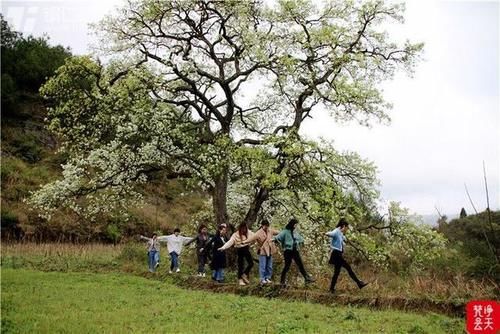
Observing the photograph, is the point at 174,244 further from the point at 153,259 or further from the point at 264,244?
the point at 264,244

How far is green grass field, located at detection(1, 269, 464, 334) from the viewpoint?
11523mm

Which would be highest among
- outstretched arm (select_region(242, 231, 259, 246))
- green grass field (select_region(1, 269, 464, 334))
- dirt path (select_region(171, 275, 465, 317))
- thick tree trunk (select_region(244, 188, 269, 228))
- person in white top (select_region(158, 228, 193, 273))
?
thick tree trunk (select_region(244, 188, 269, 228))

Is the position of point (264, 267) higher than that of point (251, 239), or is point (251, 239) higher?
point (251, 239)

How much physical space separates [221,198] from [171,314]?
37.9ft

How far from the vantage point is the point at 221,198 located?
24609 mm

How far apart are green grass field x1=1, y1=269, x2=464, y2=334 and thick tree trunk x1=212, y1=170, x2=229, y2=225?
263 inches

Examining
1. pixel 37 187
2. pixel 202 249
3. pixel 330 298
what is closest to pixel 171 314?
pixel 330 298

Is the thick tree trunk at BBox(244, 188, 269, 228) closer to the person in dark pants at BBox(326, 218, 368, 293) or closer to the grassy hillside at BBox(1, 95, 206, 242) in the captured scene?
the person in dark pants at BBox(326, 218, 368, 293)

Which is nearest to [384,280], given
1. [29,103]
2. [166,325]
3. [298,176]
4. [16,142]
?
[298,176]

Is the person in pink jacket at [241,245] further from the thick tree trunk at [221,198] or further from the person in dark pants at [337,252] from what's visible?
the thick tree trunk at [221,198]

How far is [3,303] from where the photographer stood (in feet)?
43.5

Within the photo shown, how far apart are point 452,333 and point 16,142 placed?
152 feet

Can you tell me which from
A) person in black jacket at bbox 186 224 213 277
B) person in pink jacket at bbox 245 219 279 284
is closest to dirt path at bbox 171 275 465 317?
person in pink jacket at bbox 245 219 279 284

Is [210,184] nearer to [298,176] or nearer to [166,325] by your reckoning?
[298,176]
